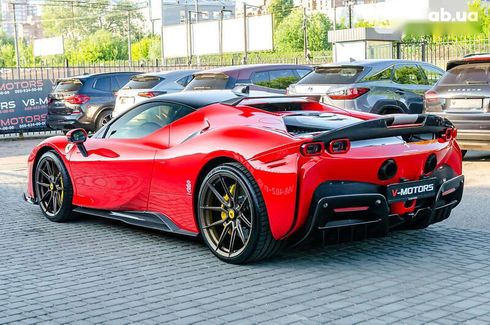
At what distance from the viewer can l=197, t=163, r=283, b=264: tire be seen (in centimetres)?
559

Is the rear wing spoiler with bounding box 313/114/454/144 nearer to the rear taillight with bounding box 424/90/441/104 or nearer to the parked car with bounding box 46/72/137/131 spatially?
the rear taillight with bounding box 424/90/441/104

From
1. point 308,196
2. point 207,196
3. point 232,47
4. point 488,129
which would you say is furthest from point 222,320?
point 232,47

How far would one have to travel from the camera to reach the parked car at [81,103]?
61.2ft

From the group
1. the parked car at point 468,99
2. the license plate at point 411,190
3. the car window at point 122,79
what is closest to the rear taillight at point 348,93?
the parked car at point 468,99

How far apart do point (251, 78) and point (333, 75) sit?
2.09 meters

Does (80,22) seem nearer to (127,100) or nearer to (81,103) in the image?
(81,103)

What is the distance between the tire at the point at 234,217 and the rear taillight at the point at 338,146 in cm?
61

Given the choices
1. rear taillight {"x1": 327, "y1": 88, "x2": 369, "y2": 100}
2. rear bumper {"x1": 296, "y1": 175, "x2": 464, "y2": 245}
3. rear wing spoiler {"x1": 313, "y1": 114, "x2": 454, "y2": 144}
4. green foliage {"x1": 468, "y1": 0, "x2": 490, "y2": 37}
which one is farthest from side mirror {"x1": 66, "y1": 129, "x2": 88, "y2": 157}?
green foliage {"x1": 468, "y1": 0, "x2": 490, "y2": 37}

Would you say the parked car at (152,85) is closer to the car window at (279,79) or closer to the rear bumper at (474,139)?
the car window at (279,79)

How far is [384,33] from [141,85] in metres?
11.1

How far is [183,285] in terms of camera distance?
532cm

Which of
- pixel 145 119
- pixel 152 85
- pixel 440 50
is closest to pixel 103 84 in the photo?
pixel 152 85

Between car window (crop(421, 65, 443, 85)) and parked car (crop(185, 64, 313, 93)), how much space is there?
8.27 feet

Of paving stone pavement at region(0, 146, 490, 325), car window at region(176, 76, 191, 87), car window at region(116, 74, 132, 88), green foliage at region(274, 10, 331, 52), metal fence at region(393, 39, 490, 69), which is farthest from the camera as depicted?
green foliage at region(274, 10, 331, 52)
